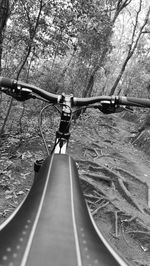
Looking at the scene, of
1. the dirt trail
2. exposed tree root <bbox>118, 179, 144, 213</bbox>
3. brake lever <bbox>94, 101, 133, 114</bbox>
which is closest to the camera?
brake lever <bbox>94, 101, 133, 114</bbox>

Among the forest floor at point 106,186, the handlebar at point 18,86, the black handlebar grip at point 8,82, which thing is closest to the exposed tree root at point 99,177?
the forest floor at point 106,186

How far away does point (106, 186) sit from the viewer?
6.16 metres

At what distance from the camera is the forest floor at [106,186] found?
14.6ft

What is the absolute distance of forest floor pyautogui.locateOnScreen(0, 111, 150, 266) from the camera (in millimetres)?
4441

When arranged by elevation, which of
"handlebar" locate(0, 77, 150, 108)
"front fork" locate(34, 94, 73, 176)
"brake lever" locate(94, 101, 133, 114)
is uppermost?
"handlebar" locate(0, 77, 150, 108)

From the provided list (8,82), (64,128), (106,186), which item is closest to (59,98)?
(64,128)

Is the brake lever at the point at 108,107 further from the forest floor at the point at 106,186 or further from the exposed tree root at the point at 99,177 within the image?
the exposed tree root at the point at 99,177

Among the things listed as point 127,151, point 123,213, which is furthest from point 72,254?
point 127,151

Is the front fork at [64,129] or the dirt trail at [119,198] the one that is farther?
the dirt trail at [119,198]

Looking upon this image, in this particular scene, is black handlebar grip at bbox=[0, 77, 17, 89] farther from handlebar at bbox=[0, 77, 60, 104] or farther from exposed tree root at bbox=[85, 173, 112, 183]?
exposed tree root at bbox=[85, 173, 112, 183]

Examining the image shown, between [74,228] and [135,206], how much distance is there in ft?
15.4

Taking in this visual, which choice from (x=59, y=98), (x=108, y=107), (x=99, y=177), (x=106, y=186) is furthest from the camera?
(x=99, y=177)

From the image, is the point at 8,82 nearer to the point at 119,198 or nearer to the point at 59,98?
the point at 59,98

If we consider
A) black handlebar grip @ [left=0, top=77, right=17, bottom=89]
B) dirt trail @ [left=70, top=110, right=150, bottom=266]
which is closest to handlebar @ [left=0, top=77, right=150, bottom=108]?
black handlebar grip @ [left=0, top=77, right=17, bottom=89]
